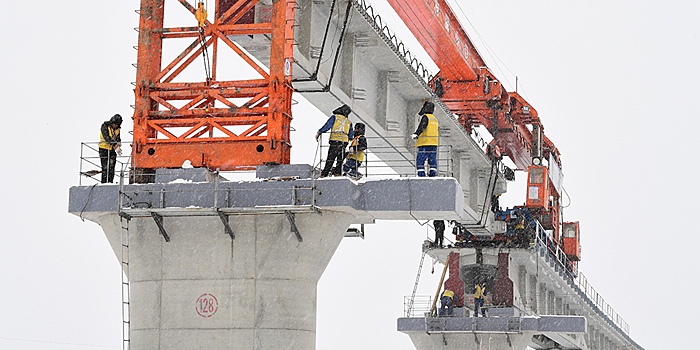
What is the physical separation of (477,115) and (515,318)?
28.3ft

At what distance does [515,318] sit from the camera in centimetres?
3228

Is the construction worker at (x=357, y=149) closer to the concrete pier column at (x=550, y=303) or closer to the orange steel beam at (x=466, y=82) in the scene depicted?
the orange steel beam at (x=466, y=82)

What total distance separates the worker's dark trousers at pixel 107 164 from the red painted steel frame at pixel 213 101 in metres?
0.83

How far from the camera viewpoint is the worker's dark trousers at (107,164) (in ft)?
56.8

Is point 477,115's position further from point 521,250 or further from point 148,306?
point 148,306

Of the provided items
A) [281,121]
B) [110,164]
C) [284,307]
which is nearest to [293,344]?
[284,307]

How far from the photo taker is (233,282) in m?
15.3

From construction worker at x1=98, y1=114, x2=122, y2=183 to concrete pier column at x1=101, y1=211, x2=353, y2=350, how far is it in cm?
236

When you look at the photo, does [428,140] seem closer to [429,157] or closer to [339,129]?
[429,157]

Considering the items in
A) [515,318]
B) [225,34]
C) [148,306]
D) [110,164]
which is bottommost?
[515,318]

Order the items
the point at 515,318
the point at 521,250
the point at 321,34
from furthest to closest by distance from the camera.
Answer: the point at 521,250 < the point at 515,318 < the point at 321,34

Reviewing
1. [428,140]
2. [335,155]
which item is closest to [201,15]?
[335,155]

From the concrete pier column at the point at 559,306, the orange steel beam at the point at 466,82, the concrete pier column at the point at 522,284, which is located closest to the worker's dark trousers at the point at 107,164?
the orange steel beam at the point at 466,82

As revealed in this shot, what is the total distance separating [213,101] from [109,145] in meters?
2.25
